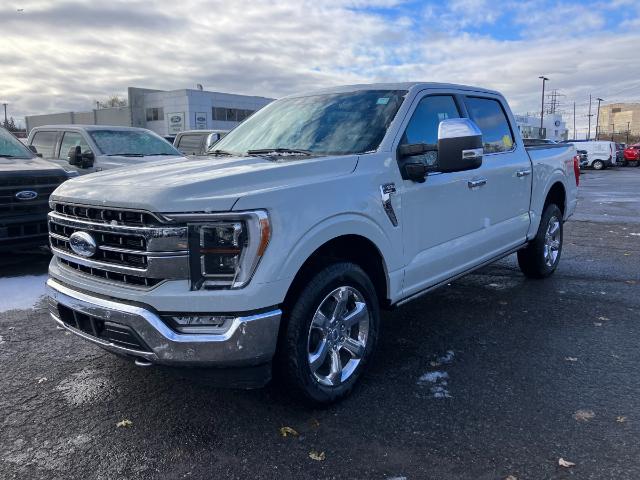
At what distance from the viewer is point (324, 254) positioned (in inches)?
127

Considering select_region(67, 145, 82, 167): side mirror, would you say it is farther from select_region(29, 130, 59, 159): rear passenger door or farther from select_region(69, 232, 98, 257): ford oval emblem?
select_region(69, 232, 98, 257): ford oval emblem

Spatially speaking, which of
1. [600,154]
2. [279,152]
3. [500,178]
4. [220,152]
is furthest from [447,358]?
[600,154]

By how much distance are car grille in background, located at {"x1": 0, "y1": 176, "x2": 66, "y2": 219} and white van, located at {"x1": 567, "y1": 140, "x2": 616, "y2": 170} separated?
117 feet

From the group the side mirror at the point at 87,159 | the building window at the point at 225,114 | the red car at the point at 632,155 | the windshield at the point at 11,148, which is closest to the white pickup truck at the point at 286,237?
the windshield at the point at 11,148

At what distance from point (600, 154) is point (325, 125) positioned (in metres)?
36.3

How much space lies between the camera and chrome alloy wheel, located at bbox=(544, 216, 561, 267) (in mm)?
6164

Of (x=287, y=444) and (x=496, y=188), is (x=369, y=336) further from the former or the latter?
(x=496, y=188)

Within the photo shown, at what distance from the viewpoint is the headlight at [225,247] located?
2.66 meters

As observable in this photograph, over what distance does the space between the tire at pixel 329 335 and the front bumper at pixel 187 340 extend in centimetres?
18

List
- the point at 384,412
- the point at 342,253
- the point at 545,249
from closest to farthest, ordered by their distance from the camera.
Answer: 1. the point at 384,412
2. the point at 342,253
3. the point at 545,249

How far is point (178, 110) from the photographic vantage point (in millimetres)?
57156

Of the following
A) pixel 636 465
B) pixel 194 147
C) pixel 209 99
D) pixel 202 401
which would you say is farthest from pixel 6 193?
pixel 209 99

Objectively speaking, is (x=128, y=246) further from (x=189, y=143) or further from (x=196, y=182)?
(x=189, y=143)

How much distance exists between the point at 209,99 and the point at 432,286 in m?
57.6
